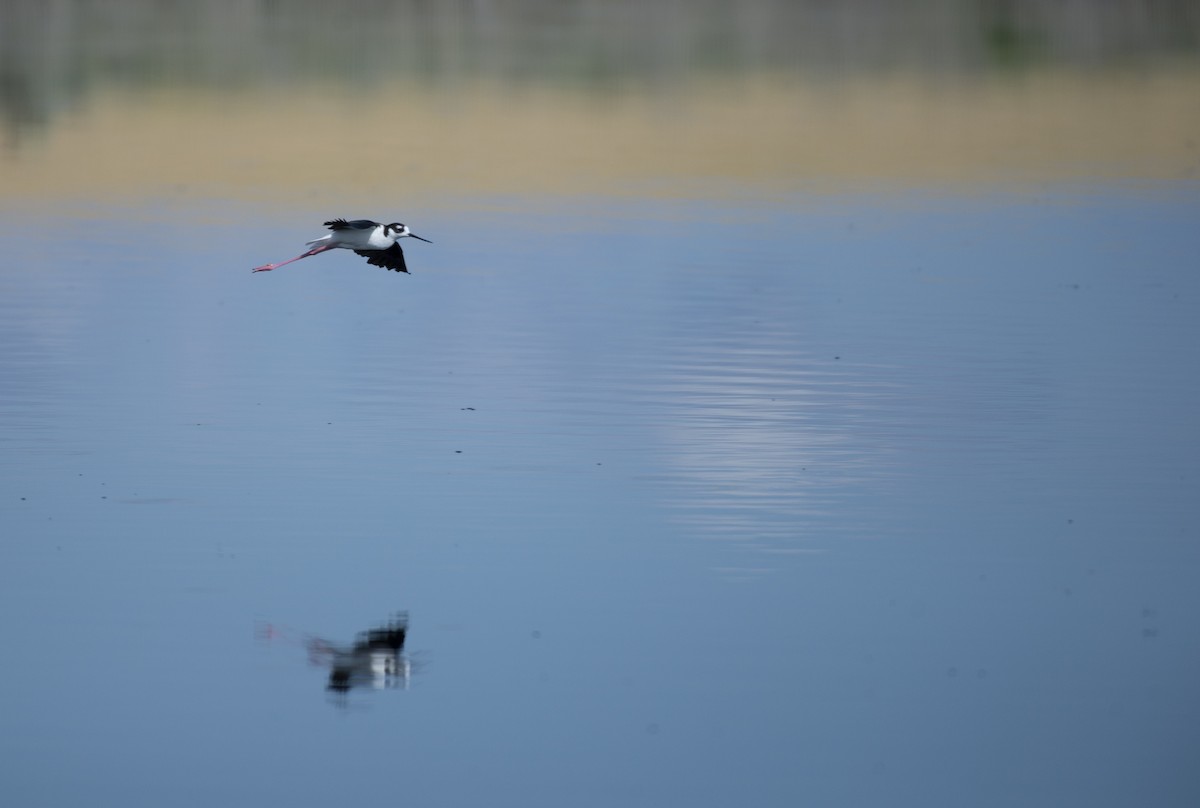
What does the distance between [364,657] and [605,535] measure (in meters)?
2.11

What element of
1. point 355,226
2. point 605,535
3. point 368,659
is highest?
point 355,226

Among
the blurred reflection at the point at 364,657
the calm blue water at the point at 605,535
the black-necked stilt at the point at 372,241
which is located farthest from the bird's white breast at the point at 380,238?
the blurred reflection at the point at 364,657

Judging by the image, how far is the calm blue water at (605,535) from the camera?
7836mm

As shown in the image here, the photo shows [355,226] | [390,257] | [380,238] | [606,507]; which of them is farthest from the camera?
[390,257]

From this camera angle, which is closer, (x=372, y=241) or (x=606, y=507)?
(x=606, y=507)

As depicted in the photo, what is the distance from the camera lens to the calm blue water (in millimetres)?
7836

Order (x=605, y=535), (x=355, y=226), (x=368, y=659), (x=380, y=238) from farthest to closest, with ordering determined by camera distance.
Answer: (x=380, y=238) < (x=355, y=226) < (x=605, y=535) < (x=368, y=659)

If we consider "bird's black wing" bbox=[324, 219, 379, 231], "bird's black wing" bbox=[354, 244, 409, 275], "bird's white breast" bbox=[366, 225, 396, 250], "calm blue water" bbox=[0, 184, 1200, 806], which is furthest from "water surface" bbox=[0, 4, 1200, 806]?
"bird's black wing" bbox=[324, 219, 379, 231]

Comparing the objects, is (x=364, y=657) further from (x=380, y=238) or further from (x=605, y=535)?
(x=380, y=238)

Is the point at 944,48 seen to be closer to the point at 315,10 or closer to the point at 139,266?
the point at 315,10

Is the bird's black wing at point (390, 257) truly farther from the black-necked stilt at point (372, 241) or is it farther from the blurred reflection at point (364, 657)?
the blurred reflection at point (364, 657)

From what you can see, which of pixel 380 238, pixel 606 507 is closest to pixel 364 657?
pixel 606 507

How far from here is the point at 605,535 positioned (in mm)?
10492

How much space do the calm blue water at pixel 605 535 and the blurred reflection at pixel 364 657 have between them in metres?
0.08
